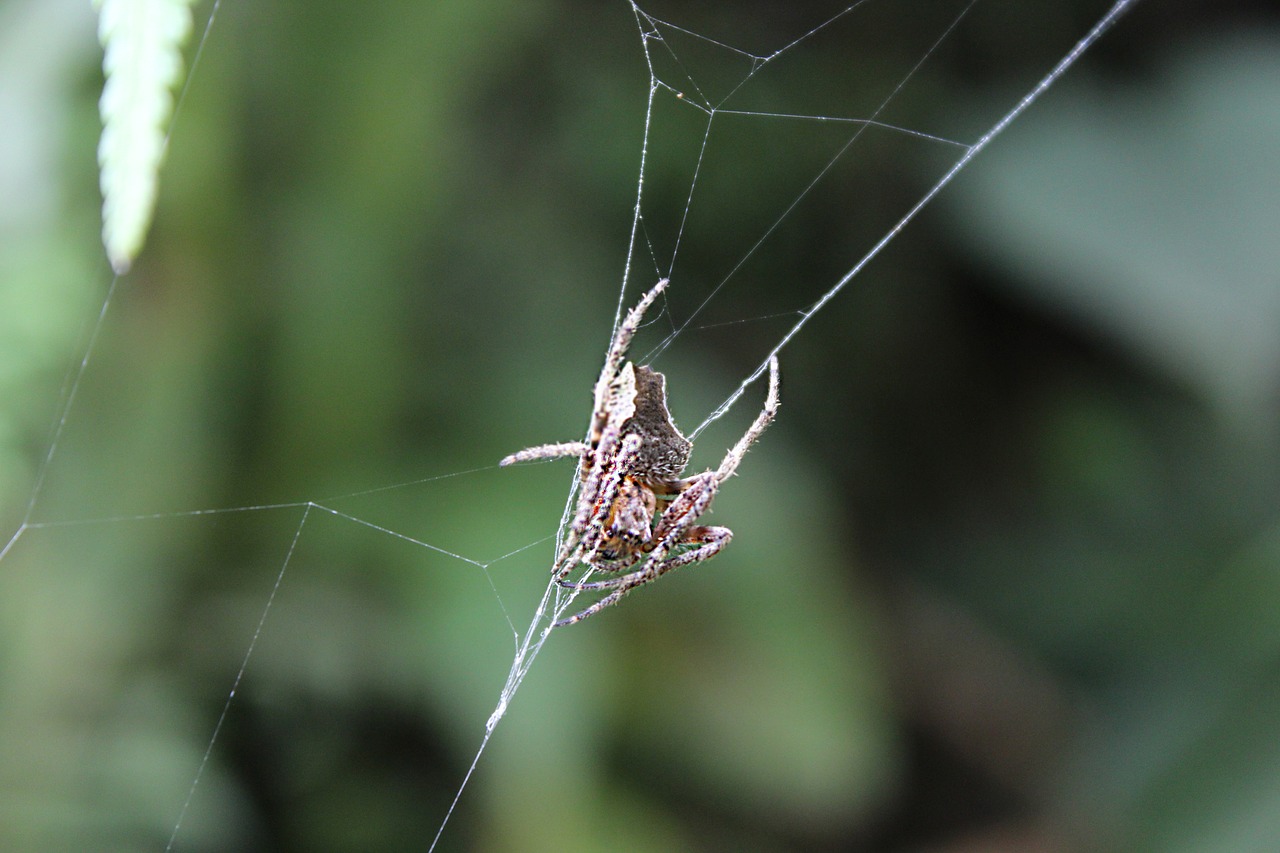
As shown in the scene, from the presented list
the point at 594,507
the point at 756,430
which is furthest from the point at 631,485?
the point at 756,430

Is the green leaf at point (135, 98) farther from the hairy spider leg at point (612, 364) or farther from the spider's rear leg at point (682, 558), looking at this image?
the spider's rear leg at point (682, 558)

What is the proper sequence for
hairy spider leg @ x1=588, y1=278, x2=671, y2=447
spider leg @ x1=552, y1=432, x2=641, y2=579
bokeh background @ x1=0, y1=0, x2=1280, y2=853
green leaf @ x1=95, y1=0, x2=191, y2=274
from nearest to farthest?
green leaf @ x1=95, y1=0, x2=191, y2=274 → hairy spider leg @ x1=588, y1=278, x2=671, y2=447 → spider leg @ x1=552, y1=432, x2=641, y2=579 → bokeh background @ x1=0, y1=0, x2=1280, y2=853

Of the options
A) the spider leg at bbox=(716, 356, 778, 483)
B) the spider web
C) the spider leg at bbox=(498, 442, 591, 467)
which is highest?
the spider web

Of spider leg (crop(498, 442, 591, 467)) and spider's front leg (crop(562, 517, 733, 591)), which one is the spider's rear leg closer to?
spider's front leg (crop(562, 517, 733, 591))

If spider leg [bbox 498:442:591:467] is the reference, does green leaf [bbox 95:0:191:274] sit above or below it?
above

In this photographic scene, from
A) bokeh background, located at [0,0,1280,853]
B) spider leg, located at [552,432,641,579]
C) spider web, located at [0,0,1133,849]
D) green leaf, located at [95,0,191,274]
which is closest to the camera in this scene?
green leaf, located at [95,0,191,274]

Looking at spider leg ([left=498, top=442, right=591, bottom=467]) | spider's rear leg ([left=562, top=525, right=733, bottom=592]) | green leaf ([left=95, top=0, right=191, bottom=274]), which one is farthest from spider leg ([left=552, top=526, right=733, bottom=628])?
green leaf ([left=95, top=0, right=191, bottom=274])
